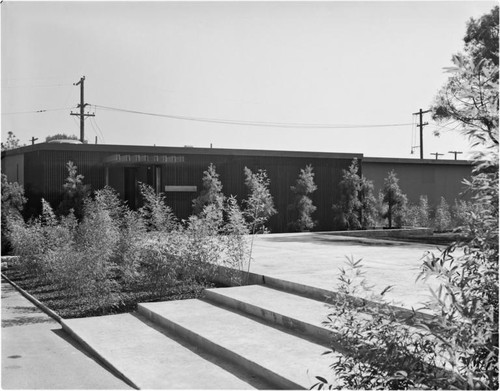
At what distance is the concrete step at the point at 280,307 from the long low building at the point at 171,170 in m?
9.55

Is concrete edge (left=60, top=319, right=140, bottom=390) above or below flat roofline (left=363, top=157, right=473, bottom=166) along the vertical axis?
below

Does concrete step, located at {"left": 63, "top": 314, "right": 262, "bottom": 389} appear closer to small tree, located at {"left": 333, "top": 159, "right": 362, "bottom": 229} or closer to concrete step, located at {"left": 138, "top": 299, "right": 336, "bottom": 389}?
concrete step, located at {"left": 138, "top": 299, "right": 336, "bottom": 389}

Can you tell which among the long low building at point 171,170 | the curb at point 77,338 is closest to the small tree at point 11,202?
the long low building at point 171,170

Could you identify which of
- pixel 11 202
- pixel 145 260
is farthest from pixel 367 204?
pixel 145 260

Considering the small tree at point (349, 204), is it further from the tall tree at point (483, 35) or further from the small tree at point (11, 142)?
the small tree at point (11, 142)

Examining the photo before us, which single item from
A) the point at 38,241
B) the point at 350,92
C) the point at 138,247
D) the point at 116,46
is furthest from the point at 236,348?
the point at 38,241

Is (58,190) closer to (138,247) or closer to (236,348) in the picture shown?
(138,247)

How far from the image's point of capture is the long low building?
15305 millimetres

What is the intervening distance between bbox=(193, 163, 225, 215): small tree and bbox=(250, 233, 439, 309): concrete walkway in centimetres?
309

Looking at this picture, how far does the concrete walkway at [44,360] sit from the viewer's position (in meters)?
4.19

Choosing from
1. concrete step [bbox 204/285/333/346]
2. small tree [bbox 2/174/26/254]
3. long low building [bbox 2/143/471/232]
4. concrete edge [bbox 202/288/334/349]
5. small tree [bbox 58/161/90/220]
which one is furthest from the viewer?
long low building [bbox 2/143/471/232]

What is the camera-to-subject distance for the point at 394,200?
18.7 m

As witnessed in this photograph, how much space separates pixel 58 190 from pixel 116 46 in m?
10.9

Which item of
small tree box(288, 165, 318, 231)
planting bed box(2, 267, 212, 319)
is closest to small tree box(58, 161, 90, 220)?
planting bed box(2, 267, 212, 319)
